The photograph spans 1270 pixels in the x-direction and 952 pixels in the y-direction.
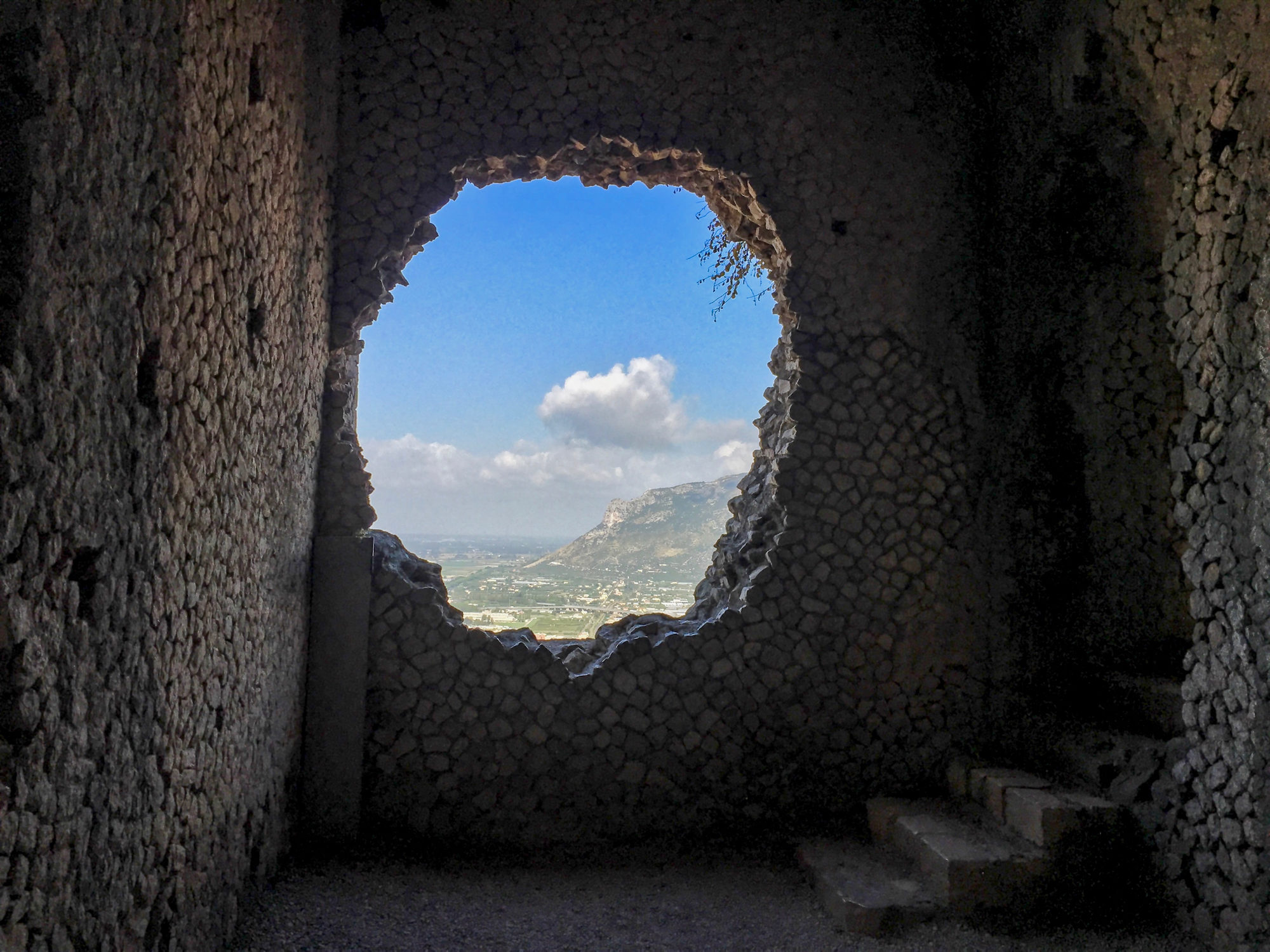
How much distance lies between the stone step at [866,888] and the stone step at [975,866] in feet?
0.27

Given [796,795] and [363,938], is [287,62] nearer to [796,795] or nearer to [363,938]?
[363,938]

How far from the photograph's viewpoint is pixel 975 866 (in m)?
3.61

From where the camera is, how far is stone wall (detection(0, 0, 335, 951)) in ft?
5.88

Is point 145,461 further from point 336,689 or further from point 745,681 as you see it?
point 745,681

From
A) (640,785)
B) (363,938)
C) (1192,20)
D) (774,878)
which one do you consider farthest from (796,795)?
(1192,20)

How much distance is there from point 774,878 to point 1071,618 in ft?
7.32

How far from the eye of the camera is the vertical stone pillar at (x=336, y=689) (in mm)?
4176

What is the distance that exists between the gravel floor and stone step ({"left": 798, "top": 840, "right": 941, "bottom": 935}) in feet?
0.20

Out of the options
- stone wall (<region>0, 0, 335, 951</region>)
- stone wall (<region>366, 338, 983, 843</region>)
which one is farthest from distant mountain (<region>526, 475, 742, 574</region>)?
stone wall (<region>0, 0, 335, 951</region>)

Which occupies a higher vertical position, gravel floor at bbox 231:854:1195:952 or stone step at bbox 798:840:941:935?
stone step at bbox 798:840:941:935

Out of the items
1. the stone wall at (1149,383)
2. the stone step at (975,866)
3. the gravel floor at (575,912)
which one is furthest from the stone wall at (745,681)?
the stone step at (975,866)

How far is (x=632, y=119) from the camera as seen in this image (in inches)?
187

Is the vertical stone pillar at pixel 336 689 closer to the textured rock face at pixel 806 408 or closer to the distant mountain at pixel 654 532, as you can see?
the textured rock face at pixel 806 408

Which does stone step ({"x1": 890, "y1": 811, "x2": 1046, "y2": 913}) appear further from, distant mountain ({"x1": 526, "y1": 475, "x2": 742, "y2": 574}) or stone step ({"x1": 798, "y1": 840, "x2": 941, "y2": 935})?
distant mountain ({"x1": 526, "y1": 475, "x2": 742, "y2": 574})
